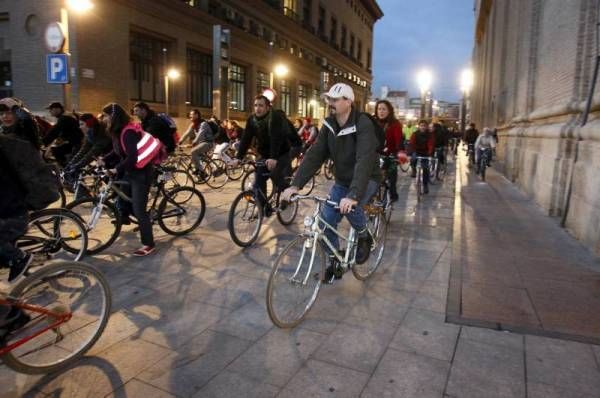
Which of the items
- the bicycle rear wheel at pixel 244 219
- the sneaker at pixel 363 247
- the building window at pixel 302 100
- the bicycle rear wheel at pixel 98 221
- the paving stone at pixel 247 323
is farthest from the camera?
the building window at pixel 302 100

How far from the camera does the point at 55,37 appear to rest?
12.3m

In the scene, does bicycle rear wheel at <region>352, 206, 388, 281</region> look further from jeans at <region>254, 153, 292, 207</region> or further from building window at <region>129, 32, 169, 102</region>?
building window at <region>129, 32, 169, 102</region>

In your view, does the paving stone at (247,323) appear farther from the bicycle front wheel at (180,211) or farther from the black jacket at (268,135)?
the black jacket at (268,135)

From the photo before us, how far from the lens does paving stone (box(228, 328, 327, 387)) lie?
3.34 metres

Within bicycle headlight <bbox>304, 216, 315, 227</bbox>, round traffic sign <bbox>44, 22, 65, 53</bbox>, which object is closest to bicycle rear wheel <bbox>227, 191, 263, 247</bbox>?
bicycle headlight <bbox>304, 216, 315, 227</bbox>

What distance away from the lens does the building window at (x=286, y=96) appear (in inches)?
1537

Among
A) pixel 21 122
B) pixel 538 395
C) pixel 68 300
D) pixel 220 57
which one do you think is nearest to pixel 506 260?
pixel 538 395

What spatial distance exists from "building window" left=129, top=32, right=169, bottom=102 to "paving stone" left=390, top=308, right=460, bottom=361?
19.1m

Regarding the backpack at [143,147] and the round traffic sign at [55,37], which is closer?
the backpack at [143,147]

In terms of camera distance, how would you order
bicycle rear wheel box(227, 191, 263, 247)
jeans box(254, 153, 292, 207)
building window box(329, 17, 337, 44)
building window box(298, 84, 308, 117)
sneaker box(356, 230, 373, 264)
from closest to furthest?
sneaker box(356, 230, 373, 264) < bicycle rear wheel box(227, 191, 263, 247) < jeans box(254, 153, 292, 207) < building window box(298, 84, 308, 117) < building window box(329, 17, 337, 44)

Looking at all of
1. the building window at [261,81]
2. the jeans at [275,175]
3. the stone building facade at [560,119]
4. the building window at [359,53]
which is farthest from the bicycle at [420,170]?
the building window at [359,53]

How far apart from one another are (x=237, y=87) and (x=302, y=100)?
1362 cm

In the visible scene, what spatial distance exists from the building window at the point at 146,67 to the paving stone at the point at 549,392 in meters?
20.3

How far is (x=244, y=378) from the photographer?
3285mm
